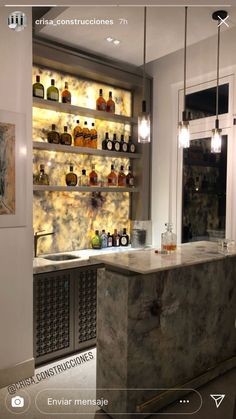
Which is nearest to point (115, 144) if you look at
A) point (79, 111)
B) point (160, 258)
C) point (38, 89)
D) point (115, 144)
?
point (115, 144)

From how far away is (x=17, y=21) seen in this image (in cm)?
246

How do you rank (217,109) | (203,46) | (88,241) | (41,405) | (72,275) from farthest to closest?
(88,241), (203,46), (217,109), (72,275), (41,405)

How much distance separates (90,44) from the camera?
3.17 meters

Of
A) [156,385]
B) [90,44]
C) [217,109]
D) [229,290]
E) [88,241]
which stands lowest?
[156,385]

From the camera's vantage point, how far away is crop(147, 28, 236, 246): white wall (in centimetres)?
341

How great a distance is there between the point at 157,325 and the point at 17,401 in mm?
1122

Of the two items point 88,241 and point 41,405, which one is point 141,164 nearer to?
point 88,241

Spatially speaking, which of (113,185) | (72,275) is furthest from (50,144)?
(72,275)

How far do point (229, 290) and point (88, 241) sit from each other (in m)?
1.63

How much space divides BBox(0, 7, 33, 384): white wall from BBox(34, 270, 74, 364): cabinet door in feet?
0.34

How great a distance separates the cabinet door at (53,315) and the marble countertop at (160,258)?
0.72m

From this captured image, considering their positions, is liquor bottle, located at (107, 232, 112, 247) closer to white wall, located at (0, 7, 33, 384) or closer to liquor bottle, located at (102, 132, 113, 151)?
liquor bottle, located at (102, 132, 113, 151)

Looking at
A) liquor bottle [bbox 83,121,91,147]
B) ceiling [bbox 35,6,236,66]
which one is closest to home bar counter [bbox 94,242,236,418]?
liquor bottle [bbox 83,121,91,147]

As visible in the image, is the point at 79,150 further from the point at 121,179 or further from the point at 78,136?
the point at 121,179
